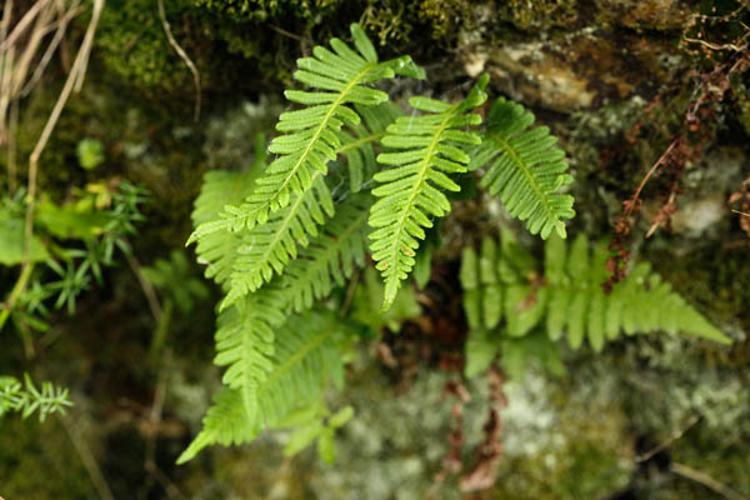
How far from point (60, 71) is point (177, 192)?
2.50 ft

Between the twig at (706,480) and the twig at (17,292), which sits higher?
the twig at (17,292)

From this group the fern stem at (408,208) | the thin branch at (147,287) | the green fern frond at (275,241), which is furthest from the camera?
the thin branch at (147,287)

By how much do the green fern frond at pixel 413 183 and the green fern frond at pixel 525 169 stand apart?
147 millimetres

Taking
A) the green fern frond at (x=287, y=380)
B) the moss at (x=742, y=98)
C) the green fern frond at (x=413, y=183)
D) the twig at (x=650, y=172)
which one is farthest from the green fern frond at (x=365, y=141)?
the moss at (x=742, y=98)

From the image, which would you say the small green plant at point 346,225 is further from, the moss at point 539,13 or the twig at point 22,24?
the twig at point 22,24

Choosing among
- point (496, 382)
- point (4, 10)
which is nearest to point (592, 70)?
point (496, 382)

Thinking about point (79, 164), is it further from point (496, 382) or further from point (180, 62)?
point (496, 382)

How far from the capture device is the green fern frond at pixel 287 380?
2.62 m

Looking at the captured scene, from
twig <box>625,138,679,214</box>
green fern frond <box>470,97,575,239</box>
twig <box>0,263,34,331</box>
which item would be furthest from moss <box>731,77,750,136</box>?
twig <box>0,263,34,331</box>

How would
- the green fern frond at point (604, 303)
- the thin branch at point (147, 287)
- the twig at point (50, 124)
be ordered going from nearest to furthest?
the green fern frond at point (604, 303), the twig at point (50, 124), the thin branch at point (147, 287)

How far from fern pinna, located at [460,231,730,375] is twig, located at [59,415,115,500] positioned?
218 centimetres

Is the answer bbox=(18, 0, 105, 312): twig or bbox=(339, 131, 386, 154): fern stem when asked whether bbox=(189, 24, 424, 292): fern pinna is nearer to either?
bbox=(339, 131, 386, 154): fern stem

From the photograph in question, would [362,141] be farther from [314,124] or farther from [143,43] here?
[143,43]

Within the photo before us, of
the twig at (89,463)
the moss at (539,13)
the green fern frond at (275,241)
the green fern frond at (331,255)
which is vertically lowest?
the twig at (89,463)
